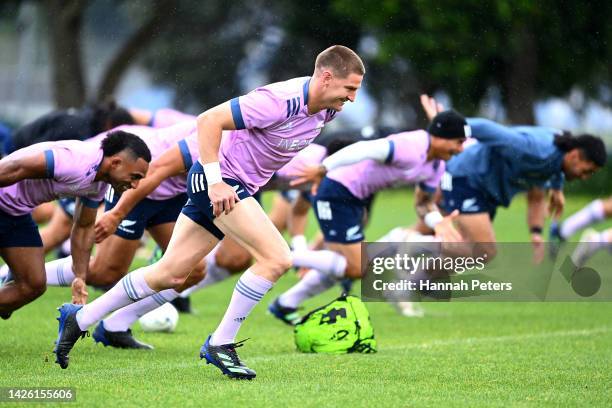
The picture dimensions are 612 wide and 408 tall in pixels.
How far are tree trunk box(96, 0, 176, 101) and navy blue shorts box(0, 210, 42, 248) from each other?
30.4 meters

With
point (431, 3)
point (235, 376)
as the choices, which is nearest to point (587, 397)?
point (235, 376)

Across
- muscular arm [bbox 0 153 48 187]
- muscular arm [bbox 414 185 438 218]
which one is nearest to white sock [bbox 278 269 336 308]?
muscular arm [bbox 414 185 438 218]

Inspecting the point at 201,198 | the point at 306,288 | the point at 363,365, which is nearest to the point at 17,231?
the point at 201,198

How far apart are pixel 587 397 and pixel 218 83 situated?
37.2m

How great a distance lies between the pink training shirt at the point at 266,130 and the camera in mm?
7086

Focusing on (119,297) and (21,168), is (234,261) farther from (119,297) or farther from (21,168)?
(21,168)

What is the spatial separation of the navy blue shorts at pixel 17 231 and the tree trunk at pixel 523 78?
2722cm

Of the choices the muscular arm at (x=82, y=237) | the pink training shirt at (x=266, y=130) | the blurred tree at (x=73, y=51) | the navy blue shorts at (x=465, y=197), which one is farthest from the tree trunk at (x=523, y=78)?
the pink training shirt at (x=266, y=130)

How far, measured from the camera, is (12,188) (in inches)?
308

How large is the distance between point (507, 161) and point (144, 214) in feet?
13.8

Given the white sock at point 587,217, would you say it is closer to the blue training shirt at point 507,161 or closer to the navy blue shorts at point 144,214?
the blue training shirt at point 507,161

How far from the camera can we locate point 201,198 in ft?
23.5

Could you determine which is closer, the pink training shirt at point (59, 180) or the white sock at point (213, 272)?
the pink training shirt at point (59, 180)

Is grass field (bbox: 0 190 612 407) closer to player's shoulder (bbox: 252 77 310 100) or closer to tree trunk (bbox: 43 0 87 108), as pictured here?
player's shoulder (bbox: 252 77 310 100)
